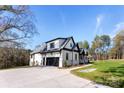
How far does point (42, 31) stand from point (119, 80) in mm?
1839

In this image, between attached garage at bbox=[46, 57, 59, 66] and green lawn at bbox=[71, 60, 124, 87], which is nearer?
green lawn at bbox=[71, 60, 124, 87]

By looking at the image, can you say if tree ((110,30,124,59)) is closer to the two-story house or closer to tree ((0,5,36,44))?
the two-story house

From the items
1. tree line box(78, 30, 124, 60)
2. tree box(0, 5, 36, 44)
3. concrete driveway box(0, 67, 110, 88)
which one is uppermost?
tree box(0, 5, 36, 44)

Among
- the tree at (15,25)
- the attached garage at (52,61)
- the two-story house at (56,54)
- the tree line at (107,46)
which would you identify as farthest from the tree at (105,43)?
the tree at (15,25)

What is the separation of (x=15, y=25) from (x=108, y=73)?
7.34 feet

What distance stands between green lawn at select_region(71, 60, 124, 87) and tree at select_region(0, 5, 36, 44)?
1.36 m

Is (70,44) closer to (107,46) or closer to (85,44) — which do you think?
(85,44)

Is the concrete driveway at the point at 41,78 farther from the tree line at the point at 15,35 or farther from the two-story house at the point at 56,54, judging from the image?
the tree line at the point at 15,35

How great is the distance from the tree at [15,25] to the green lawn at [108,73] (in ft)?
4.45

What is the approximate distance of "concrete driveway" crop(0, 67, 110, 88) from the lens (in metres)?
2.97

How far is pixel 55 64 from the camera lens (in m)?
3.42

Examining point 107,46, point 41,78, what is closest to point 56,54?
point 41,78

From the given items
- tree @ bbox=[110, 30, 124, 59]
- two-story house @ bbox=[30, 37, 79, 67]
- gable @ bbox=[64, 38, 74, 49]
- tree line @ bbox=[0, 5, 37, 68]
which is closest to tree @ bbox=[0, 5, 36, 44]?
tree line @ bbox=[0, 5, 37, 68]

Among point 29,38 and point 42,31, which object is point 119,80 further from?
point 29,38
